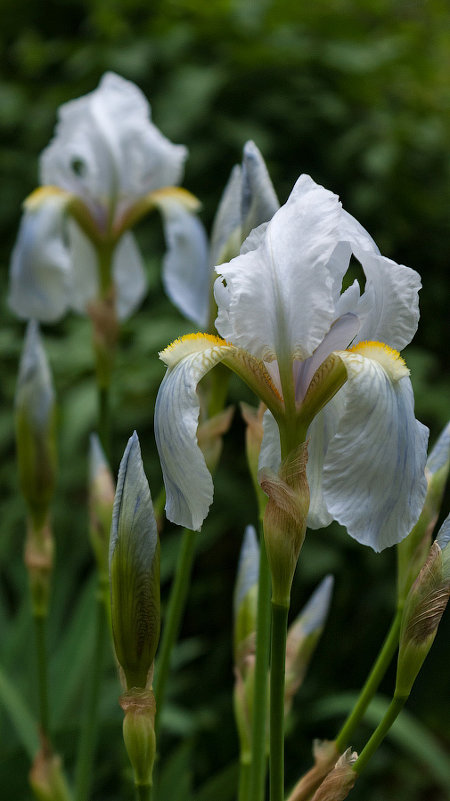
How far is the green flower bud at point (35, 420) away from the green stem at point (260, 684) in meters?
0.36

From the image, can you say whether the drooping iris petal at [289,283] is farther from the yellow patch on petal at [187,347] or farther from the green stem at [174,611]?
the green stem at [174,611]

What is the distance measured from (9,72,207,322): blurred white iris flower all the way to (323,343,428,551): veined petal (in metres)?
0.63

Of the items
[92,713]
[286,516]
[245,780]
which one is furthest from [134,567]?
[92,713]

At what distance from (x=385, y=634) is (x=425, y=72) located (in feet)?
4.59

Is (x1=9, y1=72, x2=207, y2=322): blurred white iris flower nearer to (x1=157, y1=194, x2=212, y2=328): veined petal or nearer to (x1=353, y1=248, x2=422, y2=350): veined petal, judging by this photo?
(x1=157, y1=194, x2=212, y2=328): veined petal

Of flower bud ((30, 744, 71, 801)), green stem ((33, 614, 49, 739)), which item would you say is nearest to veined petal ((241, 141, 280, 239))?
green stem ((33, 614, 49, 739))

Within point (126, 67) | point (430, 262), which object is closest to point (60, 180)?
point (126, 67)

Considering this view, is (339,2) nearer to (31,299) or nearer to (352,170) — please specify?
(352,170)

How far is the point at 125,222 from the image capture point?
3.76 feet

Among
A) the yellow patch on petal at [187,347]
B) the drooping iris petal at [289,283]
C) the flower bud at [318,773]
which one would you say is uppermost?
the drooping iris petal at [289,283]

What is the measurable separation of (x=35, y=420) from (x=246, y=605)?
0.32 meters

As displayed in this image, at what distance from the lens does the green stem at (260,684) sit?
68cm

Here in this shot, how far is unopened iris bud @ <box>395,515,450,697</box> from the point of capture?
59 centimetres

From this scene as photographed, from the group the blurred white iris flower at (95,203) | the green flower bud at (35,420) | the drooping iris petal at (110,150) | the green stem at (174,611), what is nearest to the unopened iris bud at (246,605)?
the green stem at (174,611)
